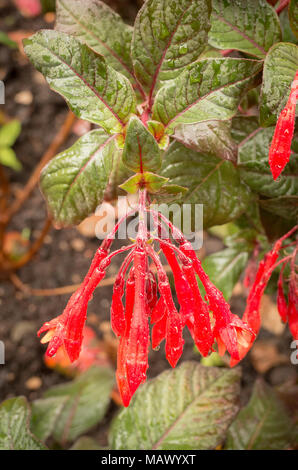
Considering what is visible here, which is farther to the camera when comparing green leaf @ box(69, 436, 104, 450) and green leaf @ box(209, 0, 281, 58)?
green leaf @ box(69, 436, 104, 450)

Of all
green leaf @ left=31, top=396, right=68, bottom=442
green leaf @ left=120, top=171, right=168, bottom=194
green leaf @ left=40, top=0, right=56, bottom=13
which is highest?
green leaf @ left=40, top=0, right=56, bottom=13

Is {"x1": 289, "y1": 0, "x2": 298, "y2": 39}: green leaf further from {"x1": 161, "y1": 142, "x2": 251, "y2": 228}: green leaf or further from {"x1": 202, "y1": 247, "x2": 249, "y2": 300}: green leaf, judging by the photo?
{"x1": 202, "y1": 247, "x2": 249, "y2": 300}: green leaf

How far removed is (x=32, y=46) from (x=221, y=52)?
34 centimetres

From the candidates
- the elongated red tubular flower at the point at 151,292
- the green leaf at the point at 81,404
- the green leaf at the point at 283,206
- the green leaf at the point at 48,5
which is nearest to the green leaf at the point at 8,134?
the green leaf at the point at 48,5

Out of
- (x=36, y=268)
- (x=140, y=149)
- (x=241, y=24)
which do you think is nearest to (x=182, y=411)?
(x=140, y=149)

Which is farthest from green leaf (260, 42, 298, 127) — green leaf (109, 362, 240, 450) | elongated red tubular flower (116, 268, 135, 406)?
green leaf (109, 362, 240, 450)

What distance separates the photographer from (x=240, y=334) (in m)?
0.55

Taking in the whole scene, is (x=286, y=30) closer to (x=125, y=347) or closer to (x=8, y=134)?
(x=125, y=347)

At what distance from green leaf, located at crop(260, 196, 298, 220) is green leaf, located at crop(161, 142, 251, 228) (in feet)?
0.14

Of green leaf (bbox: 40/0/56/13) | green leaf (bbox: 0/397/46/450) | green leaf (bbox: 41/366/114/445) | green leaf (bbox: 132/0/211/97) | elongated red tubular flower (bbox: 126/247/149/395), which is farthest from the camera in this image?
green leaf (bbox: 41/366/114/445)

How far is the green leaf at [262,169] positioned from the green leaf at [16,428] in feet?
1.89

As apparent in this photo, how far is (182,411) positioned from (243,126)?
53 centimetres

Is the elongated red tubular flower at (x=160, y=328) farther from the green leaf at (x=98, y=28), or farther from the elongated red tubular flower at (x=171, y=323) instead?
the green leaf at (x=98, y=28)

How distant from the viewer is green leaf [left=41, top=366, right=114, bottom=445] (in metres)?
1.08
